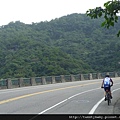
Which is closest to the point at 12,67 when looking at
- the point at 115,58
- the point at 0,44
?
the point at 0,44

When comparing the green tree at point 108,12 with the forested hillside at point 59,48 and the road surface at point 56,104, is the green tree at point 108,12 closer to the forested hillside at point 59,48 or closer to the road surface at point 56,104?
the road surface at point 56,104

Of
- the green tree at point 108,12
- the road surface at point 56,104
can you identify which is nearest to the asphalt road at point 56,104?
the road surface at point 56,104

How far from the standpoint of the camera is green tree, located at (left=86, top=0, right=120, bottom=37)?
41.2ft

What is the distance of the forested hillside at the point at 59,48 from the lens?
61.7 meters

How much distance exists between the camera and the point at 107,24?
1313 cm

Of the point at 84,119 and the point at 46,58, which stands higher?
the point at 46,58

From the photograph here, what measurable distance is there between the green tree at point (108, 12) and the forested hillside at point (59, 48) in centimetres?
Answer: 4149

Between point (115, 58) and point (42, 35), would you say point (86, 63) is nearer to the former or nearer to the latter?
point (115, 58)

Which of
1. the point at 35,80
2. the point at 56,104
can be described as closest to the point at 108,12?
the point at 56,104

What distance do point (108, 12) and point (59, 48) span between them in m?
73.0

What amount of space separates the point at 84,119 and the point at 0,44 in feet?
229

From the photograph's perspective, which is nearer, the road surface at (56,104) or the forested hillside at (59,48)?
the road surface at (56,104)

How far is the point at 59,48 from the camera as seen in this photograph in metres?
85.9

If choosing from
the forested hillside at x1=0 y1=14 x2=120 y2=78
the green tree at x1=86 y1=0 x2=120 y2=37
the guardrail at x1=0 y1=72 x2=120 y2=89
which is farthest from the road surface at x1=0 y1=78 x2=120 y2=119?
the forested hillside at x1=0 y1=14 x2=120 y2=78
